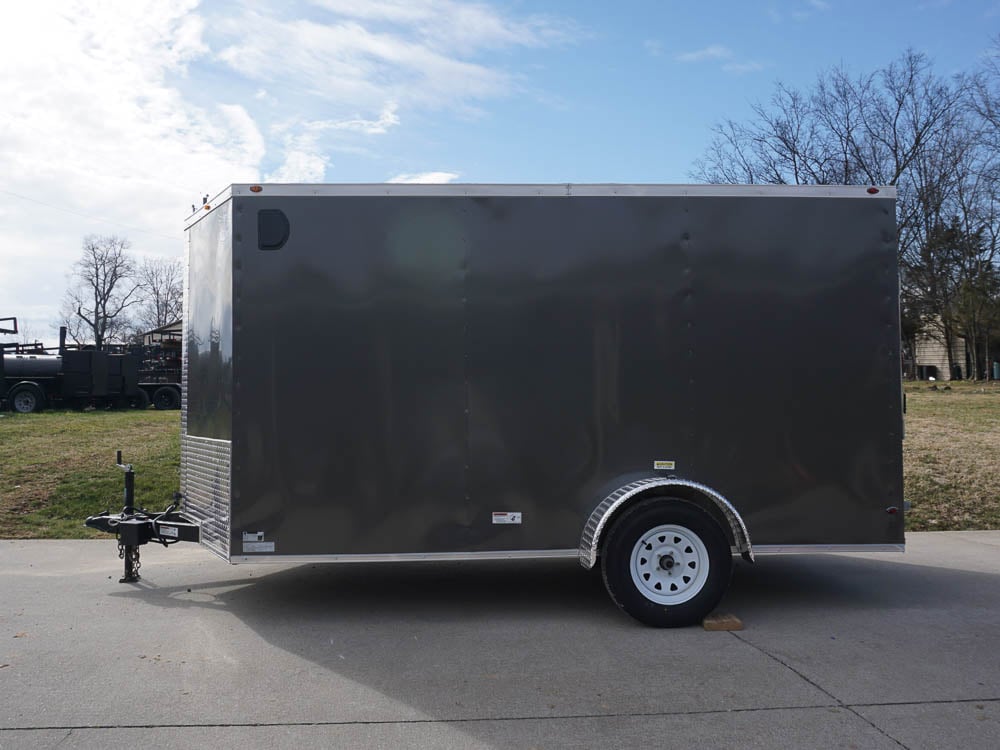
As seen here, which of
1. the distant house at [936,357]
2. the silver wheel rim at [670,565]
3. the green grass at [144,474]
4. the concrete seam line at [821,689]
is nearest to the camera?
the concrete seam line at [821,689]

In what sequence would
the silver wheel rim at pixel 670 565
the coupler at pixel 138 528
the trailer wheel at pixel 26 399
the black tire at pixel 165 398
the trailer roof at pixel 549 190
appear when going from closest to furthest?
the silver wheel rim at pixel 670 565 → the trailer roof at pixel 549 190 → the coupler at pixel 138 528 → the trailer wheel at pixel 26 399 → the black tire at pixel 165 398

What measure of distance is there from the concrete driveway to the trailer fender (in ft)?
1.84

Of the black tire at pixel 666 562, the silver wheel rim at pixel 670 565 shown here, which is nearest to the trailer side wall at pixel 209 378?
the black tire at pixel 666 562

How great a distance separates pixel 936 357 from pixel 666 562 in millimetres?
53732

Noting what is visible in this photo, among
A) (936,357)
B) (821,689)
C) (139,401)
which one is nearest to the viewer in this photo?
(821,689)

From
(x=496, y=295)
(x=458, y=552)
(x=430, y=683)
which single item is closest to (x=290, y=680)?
(x=430, y=683)

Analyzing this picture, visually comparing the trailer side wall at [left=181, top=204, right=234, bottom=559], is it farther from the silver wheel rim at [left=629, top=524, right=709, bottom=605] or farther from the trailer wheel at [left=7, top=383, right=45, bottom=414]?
the trailer wheel at [left=7, top=383, right=45, bottom=414]

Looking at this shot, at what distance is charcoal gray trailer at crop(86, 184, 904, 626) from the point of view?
19.7 feet

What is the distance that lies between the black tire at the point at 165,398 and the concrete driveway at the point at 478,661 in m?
23.1

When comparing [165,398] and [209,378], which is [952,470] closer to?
[209,378]

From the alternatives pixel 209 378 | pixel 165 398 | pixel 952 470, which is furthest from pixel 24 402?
pixel 952 470

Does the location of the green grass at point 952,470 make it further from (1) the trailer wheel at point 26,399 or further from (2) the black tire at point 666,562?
(1) the trailer wheel at point 26,399

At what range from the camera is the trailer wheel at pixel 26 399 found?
84.4 ft

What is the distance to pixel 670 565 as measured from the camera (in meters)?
6.00
